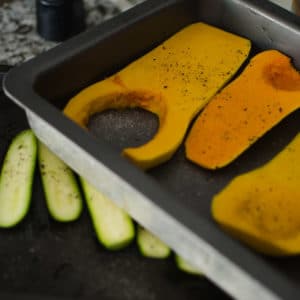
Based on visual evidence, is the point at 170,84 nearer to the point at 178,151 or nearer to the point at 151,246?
the point at 178,151

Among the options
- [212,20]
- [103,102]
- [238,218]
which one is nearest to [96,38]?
[103,102]

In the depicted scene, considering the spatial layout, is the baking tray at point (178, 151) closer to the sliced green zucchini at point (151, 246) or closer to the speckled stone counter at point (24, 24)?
the sliced green zucchini at point (151, 246)

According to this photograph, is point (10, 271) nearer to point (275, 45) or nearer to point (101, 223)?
point (101, 223)

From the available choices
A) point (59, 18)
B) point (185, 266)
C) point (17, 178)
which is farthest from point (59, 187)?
point (59, 18)

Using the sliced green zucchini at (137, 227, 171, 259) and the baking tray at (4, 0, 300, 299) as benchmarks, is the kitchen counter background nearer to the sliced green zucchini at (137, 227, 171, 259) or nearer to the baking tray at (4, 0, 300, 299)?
the baking tray at (4, 0, 300, 299)

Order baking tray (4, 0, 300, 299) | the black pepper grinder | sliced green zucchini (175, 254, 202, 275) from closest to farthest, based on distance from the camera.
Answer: baking tray (4, 0, 300, 299), sliced green zucchini (175, 254, 202, 275), the black pepper grinder

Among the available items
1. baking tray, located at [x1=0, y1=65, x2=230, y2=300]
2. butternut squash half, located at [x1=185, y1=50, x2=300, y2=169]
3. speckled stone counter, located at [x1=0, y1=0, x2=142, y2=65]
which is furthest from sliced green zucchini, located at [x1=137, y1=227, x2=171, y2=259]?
speckled stone counter, located at [x1=0, y1=0, x2=142, y2=65]

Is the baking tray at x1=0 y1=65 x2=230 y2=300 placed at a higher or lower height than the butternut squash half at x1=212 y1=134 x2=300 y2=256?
lower
